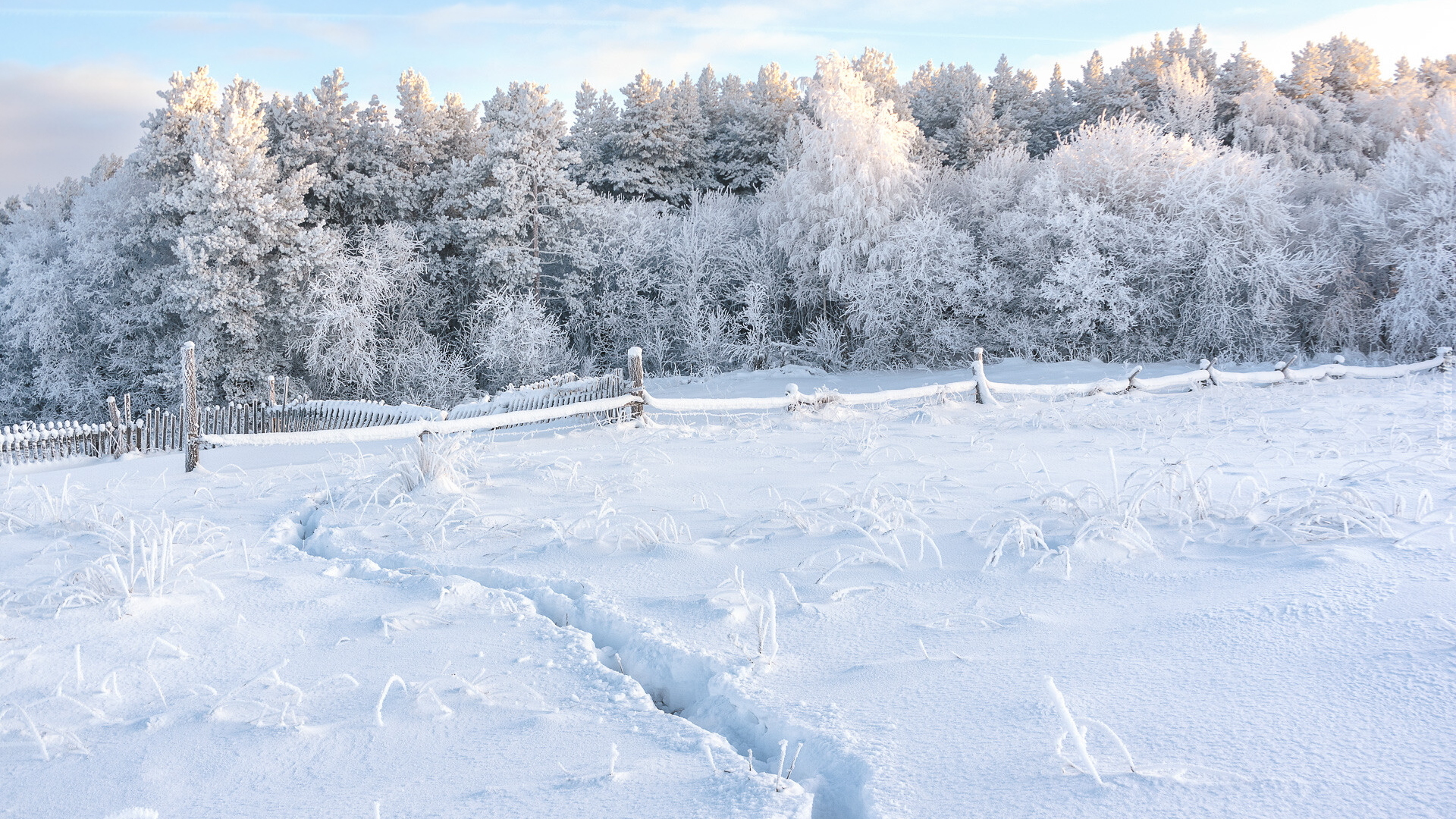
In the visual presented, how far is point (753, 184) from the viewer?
120ft

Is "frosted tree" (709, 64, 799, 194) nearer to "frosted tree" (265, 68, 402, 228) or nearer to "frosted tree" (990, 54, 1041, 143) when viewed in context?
"frosted tree" (990, 54, 1041, 143)

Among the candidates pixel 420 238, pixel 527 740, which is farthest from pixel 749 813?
pixel 420 238

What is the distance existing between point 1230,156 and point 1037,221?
4.52 metres

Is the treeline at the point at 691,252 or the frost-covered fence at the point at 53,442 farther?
the treeline at the point at 691,252

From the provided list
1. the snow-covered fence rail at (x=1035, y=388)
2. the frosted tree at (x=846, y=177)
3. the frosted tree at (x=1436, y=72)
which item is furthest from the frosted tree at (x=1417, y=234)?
the frosted tree at (x=1436, y=72)

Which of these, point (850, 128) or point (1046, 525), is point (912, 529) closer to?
point (1046, 525)

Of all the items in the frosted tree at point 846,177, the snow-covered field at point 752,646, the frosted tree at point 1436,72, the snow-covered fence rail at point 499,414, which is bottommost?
the snow-covered field at point 752,646

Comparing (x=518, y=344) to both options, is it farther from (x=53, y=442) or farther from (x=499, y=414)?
(x=499, y=414)

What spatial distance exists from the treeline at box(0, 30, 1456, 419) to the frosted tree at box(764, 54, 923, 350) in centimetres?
7

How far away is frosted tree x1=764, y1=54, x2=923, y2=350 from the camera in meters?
22.2

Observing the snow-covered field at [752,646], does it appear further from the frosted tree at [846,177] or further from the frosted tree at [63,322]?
the frosted tree at [63,322]

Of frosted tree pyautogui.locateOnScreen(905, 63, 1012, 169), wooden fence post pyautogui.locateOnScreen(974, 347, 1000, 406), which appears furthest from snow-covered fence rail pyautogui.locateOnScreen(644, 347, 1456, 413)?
frosted tree pyautogui.locateOnScreen(905, 63, 1012, 169)

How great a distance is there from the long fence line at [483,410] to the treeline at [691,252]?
5849 mm

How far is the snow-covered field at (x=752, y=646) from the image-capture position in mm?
2256
